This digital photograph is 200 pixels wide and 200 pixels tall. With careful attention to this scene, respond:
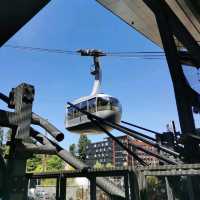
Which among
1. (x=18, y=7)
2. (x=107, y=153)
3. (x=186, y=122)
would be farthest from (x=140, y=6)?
(x=107, y=153)

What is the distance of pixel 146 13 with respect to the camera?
43.5 feet

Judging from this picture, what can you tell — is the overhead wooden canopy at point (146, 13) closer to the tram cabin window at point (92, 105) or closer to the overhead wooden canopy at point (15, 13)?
the tram cabin window at point (92, 105)

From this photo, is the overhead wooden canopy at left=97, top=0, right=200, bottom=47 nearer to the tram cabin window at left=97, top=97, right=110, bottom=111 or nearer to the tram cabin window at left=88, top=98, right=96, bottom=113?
the tram cabin window at left=97, top=97, right=110, bottom=111

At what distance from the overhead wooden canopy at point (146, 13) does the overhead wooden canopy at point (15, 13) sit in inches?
341

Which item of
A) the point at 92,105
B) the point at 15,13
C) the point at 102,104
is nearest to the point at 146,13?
the point at 102,104

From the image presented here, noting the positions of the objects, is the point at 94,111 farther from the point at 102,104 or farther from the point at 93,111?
the point at 102,104

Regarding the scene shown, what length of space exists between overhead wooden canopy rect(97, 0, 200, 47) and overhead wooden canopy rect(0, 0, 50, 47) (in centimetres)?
865

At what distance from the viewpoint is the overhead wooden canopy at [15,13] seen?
3.81 m

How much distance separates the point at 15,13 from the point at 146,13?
10535 millimetres

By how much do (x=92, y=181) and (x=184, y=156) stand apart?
14.1ft

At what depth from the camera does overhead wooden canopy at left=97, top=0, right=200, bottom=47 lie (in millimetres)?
11703

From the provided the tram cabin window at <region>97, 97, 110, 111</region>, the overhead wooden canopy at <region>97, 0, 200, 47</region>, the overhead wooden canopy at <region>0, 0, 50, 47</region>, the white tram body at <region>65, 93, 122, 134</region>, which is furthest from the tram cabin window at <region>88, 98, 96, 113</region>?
the overhead wooden canopy at <region>0, 0, 50, 47</region>

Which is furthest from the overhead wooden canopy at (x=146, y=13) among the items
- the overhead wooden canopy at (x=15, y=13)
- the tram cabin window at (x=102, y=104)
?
the overhead wooden canopy at (x=15, y=13)

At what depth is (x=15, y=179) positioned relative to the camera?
3.61 metres
